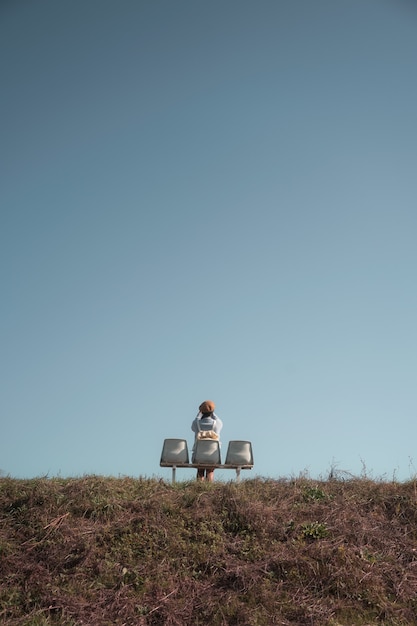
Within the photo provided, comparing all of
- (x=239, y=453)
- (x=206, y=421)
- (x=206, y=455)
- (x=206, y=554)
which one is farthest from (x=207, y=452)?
(x=206, y=554)

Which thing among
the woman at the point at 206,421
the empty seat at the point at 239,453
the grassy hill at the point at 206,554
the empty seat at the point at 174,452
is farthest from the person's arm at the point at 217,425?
the grassy hill at the point at 206,554

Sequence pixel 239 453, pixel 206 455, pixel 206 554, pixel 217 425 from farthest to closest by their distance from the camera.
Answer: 1. pixel 217 425
2. pixel 239 453
3. pixel 206 455
4. pixel 206 554

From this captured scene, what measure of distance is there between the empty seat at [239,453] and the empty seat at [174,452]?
975mm

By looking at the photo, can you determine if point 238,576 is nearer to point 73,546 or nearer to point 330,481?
point 73,546

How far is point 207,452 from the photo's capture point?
1346cm

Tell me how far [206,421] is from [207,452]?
0.86 metres

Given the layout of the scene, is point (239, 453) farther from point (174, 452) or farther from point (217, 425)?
point (174, 452)

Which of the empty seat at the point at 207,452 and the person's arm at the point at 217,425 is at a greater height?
the person's arm at the point at 217,425

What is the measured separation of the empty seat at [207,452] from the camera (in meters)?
13.4

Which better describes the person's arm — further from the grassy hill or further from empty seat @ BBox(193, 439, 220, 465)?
the grassy hill

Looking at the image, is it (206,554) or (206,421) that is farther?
(206,421)

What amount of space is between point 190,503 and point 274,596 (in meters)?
2.60

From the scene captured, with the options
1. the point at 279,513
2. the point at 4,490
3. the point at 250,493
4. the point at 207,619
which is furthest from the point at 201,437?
the point at 207,619

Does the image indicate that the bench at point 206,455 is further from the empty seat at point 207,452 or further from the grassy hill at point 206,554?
the grassy hill at point 206,554
